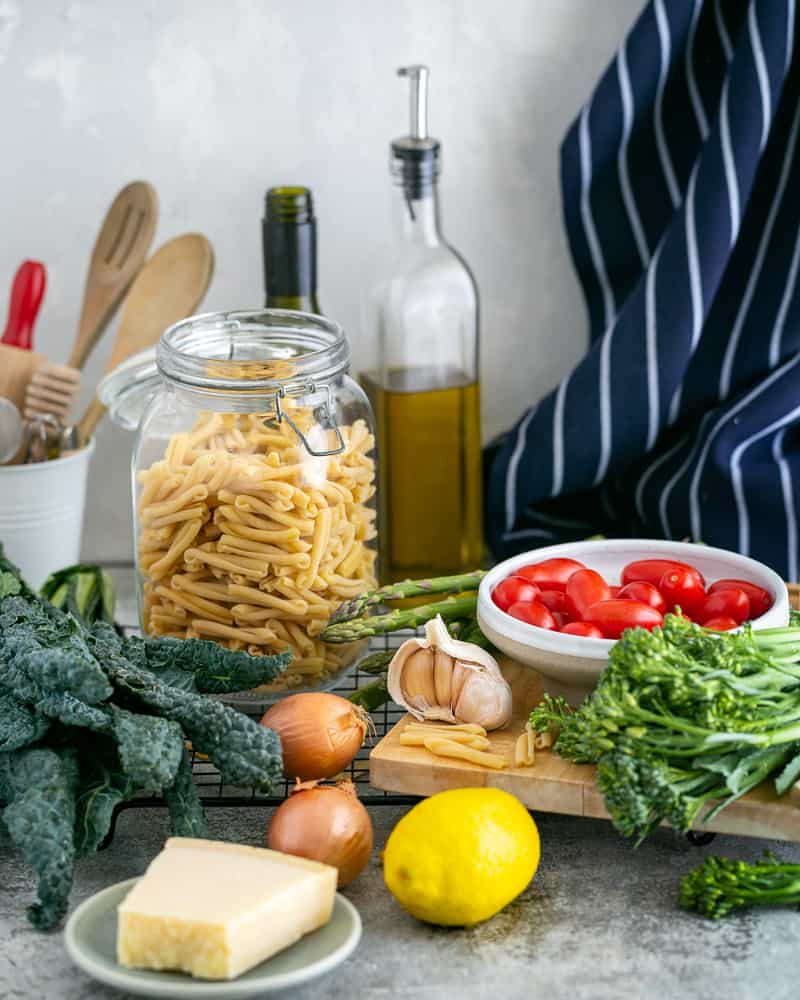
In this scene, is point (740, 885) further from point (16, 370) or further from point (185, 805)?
point (16, 370)

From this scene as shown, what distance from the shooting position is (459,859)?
0.80 meters

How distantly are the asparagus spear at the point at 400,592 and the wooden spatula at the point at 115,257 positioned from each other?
43cm

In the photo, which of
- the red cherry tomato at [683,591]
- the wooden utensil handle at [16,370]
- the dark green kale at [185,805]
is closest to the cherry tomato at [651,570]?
the red cherry tomato at [683,591]

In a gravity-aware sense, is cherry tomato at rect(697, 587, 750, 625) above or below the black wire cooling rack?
above

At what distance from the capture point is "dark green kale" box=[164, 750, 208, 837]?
0.87 meters

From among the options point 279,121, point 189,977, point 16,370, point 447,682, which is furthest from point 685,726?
point 279,121

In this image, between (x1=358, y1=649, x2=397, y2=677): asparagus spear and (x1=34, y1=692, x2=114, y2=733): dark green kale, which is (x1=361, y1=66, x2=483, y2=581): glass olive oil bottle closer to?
(x1=358, y1=649, x2=397, y2=677): asparagus spear

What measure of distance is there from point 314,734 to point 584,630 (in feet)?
0.61

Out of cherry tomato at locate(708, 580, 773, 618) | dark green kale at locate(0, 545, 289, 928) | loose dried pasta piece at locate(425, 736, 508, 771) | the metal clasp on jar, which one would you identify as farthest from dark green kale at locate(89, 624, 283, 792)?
cherry tomato at locate(708, 580, 773, 618)

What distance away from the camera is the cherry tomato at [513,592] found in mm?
985

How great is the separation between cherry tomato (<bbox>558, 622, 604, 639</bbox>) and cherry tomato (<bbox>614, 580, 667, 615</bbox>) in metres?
0.04

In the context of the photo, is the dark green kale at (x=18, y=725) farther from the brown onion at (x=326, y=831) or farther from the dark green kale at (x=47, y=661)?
the brown onion at (x=326, y=831)

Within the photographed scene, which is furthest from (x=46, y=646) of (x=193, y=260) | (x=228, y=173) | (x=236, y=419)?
(x=228, y=173)

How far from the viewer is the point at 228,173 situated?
1.46 metres
